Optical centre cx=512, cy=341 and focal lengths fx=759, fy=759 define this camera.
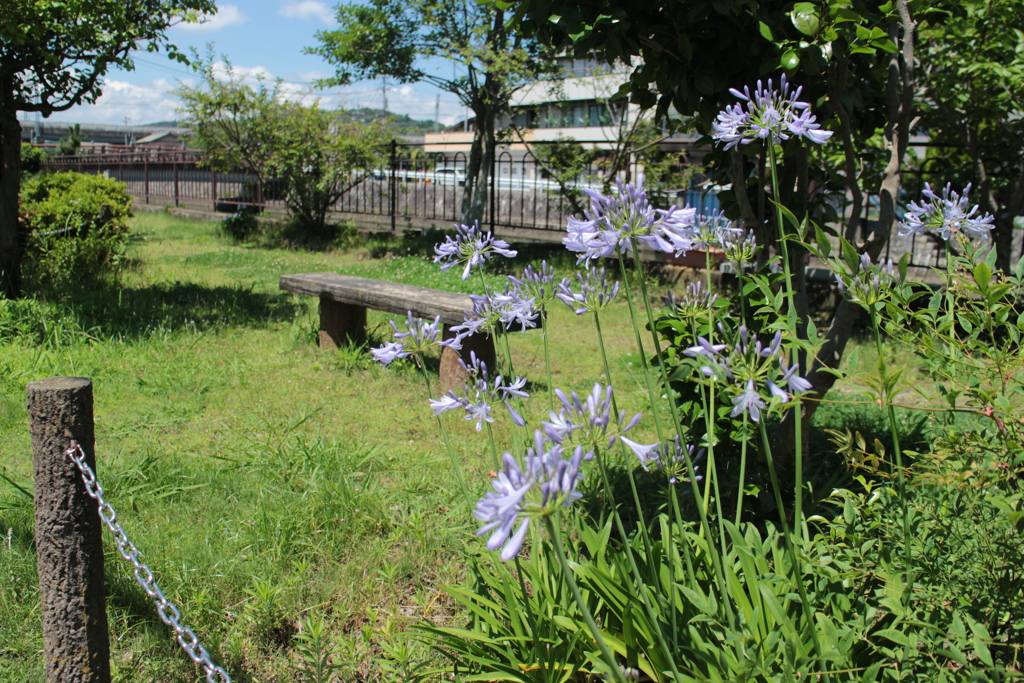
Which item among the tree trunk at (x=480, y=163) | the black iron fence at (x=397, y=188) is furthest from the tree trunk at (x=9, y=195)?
the tree trunk at (x=480, y=163)

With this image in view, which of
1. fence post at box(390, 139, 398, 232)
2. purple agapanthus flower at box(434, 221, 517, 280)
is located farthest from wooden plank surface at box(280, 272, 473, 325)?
fence post at box(390, 139, 398, 232)

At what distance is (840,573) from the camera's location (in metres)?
1.46

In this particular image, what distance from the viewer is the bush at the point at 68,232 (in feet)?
23.1

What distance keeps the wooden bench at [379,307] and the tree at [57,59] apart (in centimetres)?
222

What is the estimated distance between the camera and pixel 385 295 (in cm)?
499

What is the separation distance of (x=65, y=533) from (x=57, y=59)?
5.31 m

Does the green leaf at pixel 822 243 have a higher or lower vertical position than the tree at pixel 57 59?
lower

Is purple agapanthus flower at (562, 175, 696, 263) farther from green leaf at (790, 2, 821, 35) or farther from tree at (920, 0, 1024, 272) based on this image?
tree at (920, 0, 1024, 272)

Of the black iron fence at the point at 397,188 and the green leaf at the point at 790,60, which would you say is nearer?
the green leaf at the point at 790,60

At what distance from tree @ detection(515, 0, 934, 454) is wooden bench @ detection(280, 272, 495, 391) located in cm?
172

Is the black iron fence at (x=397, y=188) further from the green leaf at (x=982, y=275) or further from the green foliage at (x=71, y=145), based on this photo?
the green leaf at (x=982, y=275)

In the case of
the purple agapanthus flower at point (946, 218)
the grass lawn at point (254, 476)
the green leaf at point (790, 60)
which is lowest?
the grass lawn at point (254, 476)

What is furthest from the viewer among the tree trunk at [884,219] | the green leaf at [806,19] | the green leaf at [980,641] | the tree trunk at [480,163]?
the tree trunk at [480,163]

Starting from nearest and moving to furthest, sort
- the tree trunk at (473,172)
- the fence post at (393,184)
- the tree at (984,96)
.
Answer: the tree at (984,96) < the tree trunk at (473,172) < the fence post at (393,184)
